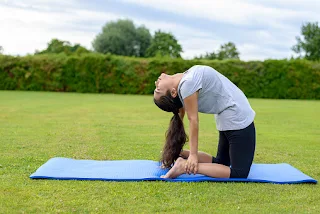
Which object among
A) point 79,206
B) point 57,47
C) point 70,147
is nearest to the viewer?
point 79,206

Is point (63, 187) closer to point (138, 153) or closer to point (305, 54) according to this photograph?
point (138, 153)

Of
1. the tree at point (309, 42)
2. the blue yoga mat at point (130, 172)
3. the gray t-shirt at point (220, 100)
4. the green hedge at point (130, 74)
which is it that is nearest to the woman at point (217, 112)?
the gray t-shirt at point (220, 100)

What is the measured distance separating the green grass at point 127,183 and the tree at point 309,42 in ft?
130

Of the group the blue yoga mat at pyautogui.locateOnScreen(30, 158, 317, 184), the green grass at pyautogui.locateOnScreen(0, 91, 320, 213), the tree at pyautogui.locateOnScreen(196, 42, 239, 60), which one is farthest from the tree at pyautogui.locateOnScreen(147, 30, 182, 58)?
the blue yoga mat at pyautogui.locateOnScreen(30, 158, 317, 184)

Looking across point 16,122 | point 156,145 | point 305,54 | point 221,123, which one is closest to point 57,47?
point 305,54

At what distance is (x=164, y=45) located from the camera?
54.8 metres

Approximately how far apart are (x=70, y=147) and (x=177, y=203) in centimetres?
380

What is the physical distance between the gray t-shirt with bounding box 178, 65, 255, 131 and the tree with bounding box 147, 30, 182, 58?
4950cm

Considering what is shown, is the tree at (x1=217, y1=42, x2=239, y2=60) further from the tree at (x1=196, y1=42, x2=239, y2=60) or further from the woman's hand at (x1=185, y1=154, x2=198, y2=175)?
the woman's hand at (x1=185, y1=154, x2=198, y2=175)

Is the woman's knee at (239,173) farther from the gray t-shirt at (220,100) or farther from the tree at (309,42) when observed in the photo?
the tree at (309,42)

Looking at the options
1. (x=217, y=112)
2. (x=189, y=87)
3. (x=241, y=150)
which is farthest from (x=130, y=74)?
(x=189, y=87)

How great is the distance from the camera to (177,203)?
3943 millimetres

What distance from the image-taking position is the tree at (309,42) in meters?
48.5

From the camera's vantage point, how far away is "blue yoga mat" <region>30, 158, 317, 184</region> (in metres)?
4.82
